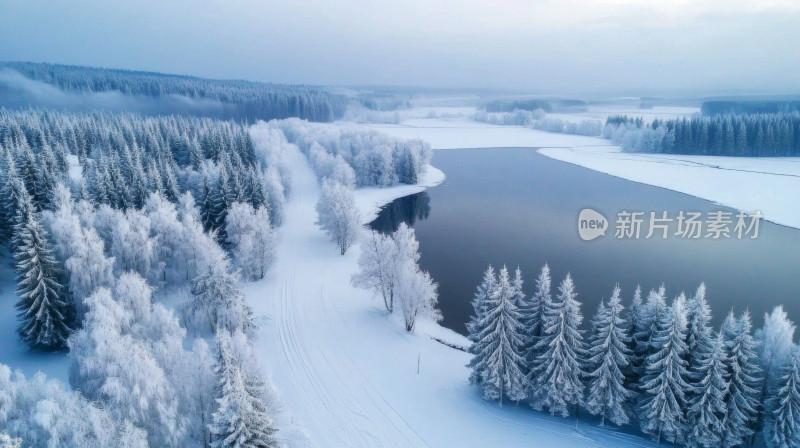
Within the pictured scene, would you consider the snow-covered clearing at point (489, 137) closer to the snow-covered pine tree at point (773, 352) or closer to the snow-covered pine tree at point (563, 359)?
the snow-covered pine tree at point (563, 359)

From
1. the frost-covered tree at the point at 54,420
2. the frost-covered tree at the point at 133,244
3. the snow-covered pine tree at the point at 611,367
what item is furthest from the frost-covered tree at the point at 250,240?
the snow-covered pine tree at the point at 611,367

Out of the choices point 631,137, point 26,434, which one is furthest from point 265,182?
point 631,137

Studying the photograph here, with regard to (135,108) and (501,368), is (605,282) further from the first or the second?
(135,108)

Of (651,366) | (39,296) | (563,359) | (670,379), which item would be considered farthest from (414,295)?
(39,296)

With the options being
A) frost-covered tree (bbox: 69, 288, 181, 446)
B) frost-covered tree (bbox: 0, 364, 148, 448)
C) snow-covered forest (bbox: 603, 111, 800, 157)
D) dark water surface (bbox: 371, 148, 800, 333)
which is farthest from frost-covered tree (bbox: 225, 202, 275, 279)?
snow-covered forest (bbox: 603, 111, 800, 157)

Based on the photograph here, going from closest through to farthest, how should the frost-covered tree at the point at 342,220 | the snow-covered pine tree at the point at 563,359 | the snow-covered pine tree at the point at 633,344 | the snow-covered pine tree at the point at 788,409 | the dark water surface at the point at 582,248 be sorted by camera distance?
1. the snow-covered pine tree at the point at 788,409
2. the snow-covered pine tree at the point at 633,344
3. the snow-covered pine tree at the point at 563,359
4. the dark water surface at the point at 582,248
5. the frost-covered tree at the point at 342,220

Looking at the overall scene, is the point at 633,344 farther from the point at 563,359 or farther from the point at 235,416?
the point at 235,416
